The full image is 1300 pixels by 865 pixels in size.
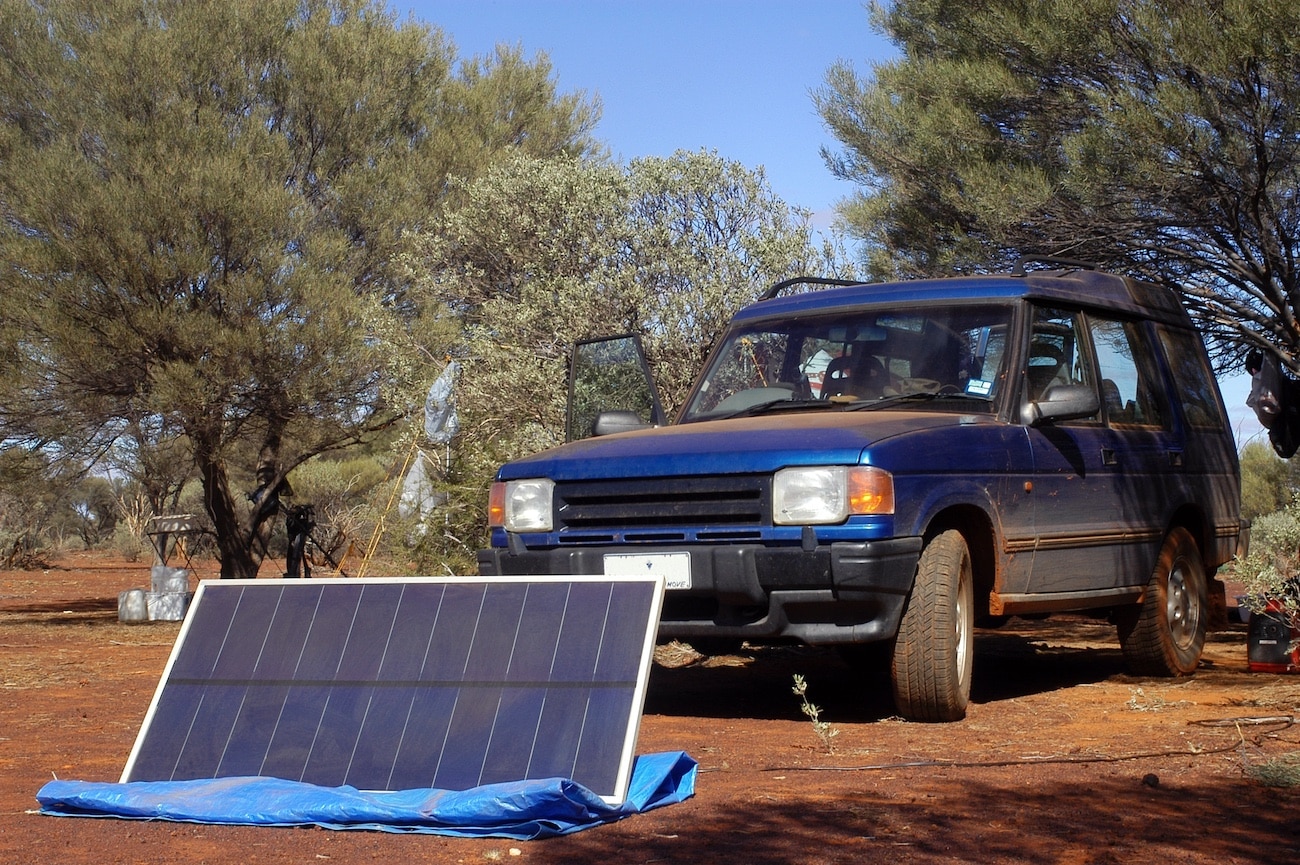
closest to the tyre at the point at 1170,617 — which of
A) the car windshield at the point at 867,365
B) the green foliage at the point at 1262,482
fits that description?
the car windshield at the point at 867,365

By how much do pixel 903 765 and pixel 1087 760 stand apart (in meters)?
0.70

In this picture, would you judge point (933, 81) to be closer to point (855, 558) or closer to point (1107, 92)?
point (1107, 92)

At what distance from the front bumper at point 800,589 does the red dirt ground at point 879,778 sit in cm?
46

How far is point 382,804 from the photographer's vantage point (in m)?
4.27

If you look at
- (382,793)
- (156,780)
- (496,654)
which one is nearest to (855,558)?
(496,654)

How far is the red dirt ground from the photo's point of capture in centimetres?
394

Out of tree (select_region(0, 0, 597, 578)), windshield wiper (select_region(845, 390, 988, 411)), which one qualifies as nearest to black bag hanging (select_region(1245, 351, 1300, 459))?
windshield wiper (select_region(845, 390, 988, 411))

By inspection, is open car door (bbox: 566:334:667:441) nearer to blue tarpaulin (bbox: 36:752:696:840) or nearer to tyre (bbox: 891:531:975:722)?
tyre (bbox: 891:531:975:722)

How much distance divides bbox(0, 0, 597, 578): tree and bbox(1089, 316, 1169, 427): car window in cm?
889

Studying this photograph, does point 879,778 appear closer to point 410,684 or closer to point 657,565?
point 657,565

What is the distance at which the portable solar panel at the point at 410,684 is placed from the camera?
4406 millimetres

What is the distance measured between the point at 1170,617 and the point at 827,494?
317cm

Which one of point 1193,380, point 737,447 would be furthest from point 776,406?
point 1193,380

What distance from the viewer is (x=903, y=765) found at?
5.12 m
